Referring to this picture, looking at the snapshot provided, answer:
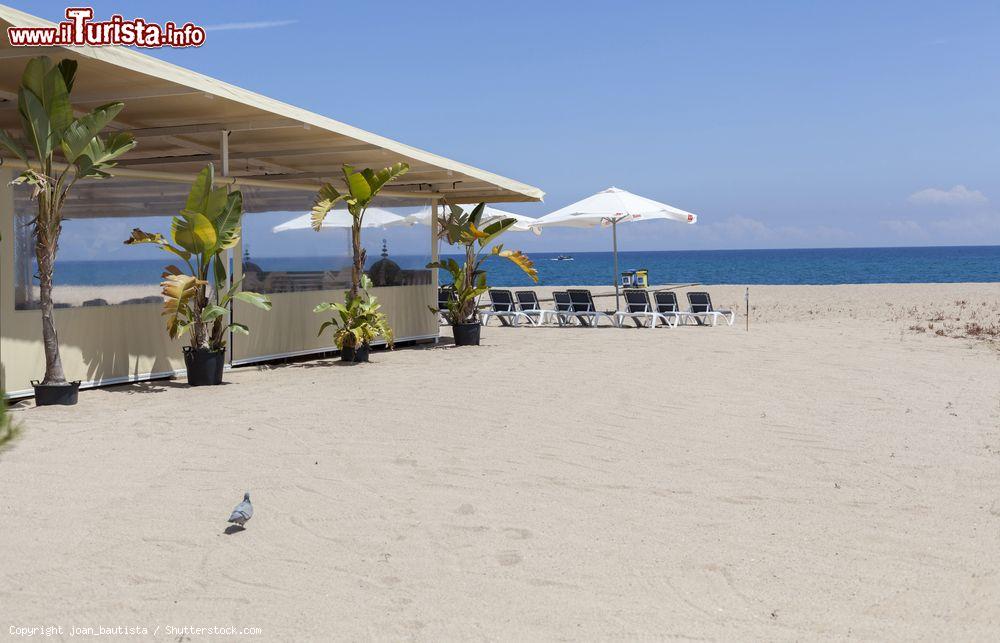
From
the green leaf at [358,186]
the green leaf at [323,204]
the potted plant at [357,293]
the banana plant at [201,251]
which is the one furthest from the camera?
the potted plant at [357,293]

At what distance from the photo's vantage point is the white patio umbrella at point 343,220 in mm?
11836

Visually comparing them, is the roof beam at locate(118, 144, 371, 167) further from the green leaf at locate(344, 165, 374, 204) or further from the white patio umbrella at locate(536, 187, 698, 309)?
the white patio umbrella at locate(536, 187, 698, 309)

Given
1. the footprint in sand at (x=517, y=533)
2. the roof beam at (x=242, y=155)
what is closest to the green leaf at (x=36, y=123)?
the roof beam at (x=242, y=155)

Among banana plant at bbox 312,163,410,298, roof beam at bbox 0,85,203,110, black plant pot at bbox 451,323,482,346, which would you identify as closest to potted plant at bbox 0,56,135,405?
roof beam at bbox 0,85,203,110

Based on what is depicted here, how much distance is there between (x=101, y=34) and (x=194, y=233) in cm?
200

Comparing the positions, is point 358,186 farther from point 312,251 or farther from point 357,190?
point 312,251

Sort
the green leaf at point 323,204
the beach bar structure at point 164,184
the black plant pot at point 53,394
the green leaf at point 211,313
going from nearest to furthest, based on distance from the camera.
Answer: the black plant pot at point 53,394, the beach bar structure at point 164,184, the green leaf at point 211,313, the green leaf at point 323,204

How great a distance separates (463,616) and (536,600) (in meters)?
0.34

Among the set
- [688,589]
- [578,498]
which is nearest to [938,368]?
[578,498]

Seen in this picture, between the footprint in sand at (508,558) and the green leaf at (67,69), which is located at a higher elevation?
the green leaf at (67,69)

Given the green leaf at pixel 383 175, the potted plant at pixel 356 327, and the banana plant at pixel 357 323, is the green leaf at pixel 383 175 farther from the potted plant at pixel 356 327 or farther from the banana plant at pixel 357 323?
the banana plant at pixel 357 323

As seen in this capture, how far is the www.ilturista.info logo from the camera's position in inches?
261

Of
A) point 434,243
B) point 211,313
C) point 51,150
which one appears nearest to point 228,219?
point 211,313

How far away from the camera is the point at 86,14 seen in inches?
293
